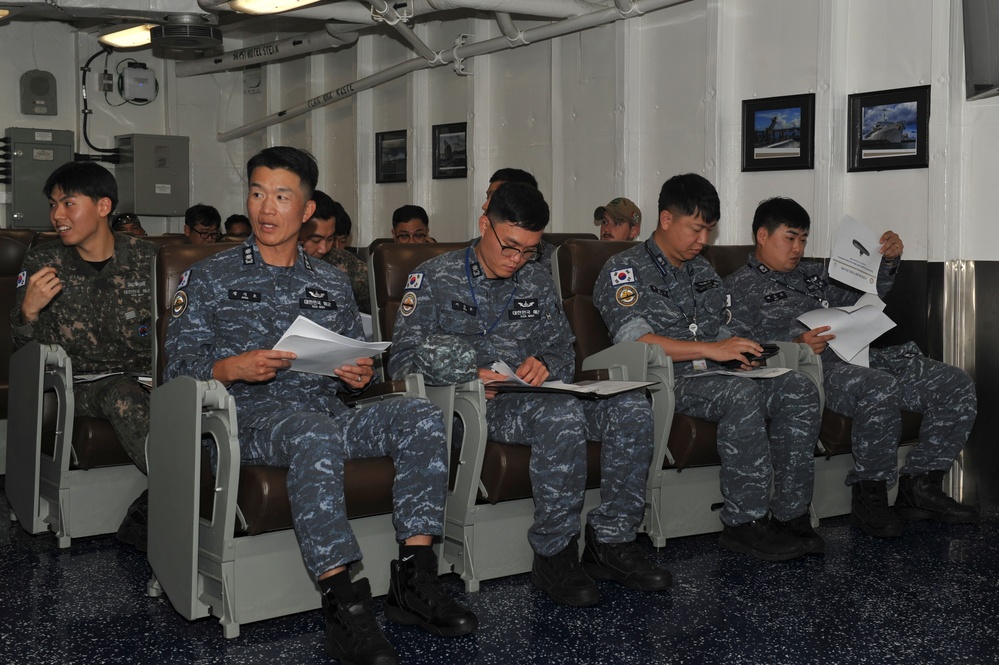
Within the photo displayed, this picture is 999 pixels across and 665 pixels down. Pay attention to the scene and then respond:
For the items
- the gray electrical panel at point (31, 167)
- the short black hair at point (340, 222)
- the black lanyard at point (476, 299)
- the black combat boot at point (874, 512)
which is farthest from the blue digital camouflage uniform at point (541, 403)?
the gray electrical panel at point (31, 167)

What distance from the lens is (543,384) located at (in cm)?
312

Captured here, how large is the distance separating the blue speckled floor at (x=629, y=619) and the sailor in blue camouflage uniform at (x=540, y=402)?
12cm

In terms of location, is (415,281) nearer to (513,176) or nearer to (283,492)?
(283,492)

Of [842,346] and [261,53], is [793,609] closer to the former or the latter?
[842,346]

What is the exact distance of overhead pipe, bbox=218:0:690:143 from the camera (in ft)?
19.8

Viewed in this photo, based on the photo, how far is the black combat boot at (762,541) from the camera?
3502 millimetres

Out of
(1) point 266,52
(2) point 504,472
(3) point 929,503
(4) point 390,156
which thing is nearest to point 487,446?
(2) point 504,472

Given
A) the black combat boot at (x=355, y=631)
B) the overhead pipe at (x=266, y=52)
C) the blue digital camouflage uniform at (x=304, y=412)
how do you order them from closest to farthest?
1. the black combat boot at (x=355, y=631)
2. the blue digital camouflage uniform at (x=304, y=412)
3. the overhead pipe at (x=266, y=52)

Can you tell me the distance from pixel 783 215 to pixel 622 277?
0.86 m

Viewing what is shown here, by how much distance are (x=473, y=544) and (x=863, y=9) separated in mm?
3334

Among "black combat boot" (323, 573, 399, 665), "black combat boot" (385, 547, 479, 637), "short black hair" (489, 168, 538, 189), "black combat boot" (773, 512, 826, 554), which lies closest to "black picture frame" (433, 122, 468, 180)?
"short black hair" (489, 168, 538, 189)

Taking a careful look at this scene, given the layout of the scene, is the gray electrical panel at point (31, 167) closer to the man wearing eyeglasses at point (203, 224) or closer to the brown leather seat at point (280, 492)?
the man wearing eyeglasses at point (203, 224)

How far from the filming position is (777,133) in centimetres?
527

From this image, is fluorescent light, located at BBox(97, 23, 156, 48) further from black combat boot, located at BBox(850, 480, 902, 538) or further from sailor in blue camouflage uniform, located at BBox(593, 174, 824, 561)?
black combat boot, located at BBox(850, 480, 902, 538)
